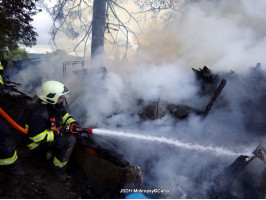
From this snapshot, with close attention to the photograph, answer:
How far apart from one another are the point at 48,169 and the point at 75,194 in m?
0.78

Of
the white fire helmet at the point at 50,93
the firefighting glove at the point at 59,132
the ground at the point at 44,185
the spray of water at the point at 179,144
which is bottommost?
the ground at the point at 44,185

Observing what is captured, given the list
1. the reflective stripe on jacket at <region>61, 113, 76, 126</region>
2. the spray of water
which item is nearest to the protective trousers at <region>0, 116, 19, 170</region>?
the reflective stripe on jacket at <region>61, 113, 76, 126</region>

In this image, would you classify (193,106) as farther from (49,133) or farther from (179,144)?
(49,133)

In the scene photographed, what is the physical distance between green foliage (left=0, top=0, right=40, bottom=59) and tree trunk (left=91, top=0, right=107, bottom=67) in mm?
2908

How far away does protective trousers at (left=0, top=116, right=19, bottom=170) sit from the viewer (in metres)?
2.98

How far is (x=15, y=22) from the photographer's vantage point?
7.58 meters

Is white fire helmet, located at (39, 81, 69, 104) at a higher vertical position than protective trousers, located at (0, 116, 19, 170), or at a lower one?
higher

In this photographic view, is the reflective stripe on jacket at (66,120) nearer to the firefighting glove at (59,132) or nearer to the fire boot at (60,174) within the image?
the firefighting glove at (59,132)

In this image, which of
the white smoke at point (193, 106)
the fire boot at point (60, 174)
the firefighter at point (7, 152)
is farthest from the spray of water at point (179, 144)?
the firefighter at point (7, 152)

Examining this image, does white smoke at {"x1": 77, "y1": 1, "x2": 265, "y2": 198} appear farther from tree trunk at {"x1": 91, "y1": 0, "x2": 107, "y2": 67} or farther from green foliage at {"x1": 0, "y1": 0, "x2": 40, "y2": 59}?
green foliage at {"x1": 0, "y1": 0, "x2": 40, "y2": 59}

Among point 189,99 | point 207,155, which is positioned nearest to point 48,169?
point 207,155

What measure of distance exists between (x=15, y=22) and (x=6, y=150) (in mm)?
6819

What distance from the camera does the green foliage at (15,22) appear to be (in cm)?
702

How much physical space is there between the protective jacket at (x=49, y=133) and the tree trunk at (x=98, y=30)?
5554 mm
